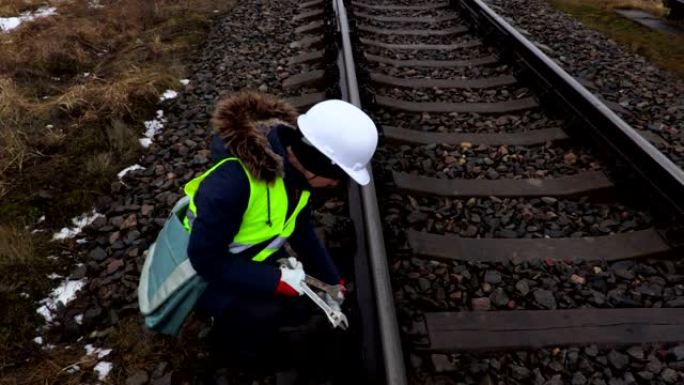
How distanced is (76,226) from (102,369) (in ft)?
3.82

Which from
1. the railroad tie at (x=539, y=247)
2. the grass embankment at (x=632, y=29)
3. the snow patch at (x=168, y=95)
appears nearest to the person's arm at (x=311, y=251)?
the railroad tie at (x=539, y=247)

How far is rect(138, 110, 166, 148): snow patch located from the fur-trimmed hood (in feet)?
7.86

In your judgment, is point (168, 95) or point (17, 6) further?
point (17, 6)

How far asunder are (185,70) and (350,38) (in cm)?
183

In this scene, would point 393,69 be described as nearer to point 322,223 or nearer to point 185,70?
point 185,70

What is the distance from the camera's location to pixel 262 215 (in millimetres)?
1889

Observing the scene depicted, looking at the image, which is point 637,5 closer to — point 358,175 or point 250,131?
point 358,175

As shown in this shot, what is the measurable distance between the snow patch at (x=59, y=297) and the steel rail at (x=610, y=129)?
3.51 meters

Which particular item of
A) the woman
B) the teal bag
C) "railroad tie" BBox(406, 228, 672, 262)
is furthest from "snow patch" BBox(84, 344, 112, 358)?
"railroad tie" BBox(406, 228, 672, 262)

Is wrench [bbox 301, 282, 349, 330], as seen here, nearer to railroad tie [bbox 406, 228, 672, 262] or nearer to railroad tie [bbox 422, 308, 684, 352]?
railroad tie [bbox 422, 308, 684, 352]

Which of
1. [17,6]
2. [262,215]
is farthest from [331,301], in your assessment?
[17,6]

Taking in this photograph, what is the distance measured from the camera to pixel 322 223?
3.07 metres

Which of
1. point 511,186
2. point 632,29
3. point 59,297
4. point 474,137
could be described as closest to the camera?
point 59,297

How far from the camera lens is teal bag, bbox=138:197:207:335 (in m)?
1.97
